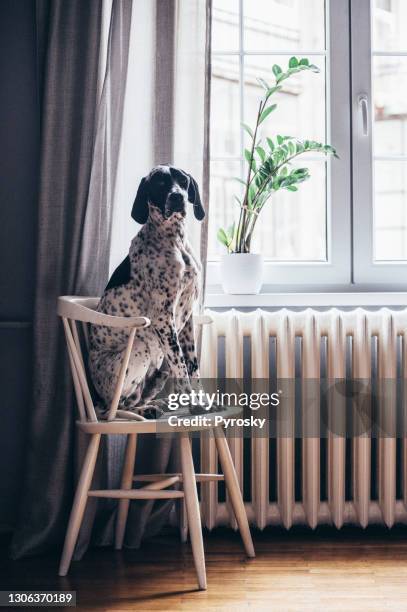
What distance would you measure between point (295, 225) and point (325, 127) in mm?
388

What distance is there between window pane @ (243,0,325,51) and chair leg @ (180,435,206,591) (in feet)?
5.28

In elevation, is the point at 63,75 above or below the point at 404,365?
above

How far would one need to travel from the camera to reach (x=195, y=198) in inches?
87.5

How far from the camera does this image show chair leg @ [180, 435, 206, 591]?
6.40 feet

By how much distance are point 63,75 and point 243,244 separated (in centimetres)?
84

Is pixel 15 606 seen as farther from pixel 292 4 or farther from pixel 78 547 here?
pixel 292 4

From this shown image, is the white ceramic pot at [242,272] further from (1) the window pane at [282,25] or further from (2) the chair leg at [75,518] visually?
(1) the window pane at [282,25]

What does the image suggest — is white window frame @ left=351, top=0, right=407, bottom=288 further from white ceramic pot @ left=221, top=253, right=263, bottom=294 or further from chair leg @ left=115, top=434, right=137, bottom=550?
chair leg @ left=115, top=434, right=137, bottom=550

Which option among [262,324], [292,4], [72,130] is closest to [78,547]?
[262,324]

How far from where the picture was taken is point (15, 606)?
186 centimetres

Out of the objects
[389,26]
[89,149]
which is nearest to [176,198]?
[89,149]

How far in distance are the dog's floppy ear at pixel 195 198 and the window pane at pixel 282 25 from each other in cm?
82

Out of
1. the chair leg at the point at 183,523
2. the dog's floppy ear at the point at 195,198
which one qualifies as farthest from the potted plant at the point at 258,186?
the chair leg at the point at 183,523

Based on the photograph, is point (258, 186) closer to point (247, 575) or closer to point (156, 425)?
point (156, 425)
